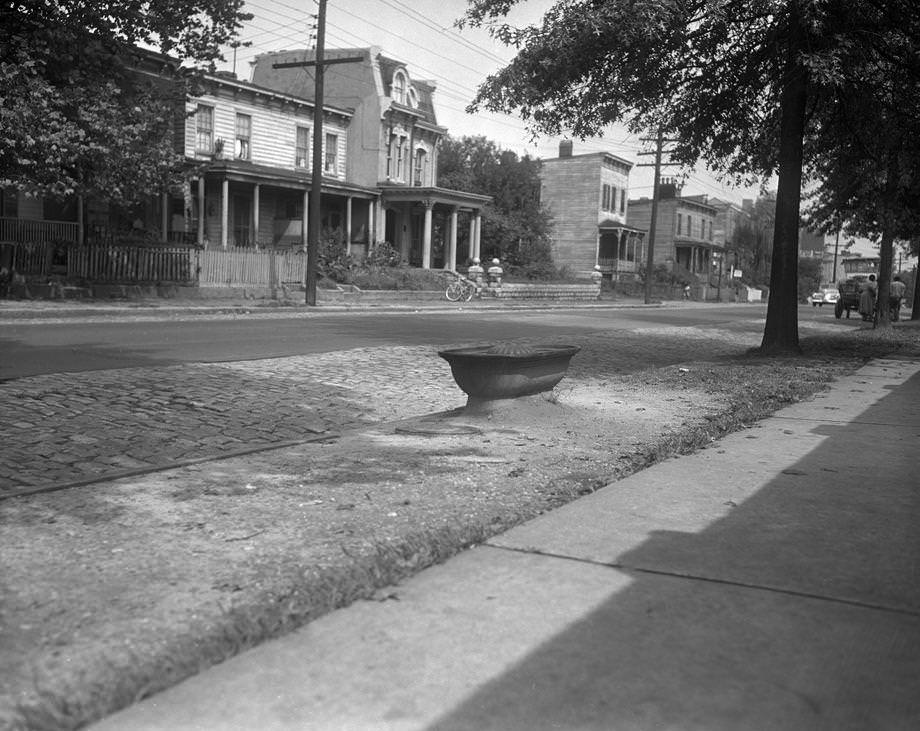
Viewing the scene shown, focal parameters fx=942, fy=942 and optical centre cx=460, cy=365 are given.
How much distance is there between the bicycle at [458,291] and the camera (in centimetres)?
3653

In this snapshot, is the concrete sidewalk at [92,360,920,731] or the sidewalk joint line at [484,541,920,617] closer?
the concrete sidewalk at [92,360,920,731]

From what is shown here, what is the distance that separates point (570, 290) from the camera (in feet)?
159

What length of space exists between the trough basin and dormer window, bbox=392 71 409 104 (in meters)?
37.4

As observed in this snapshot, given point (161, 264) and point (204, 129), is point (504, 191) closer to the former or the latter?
point (204, 129)

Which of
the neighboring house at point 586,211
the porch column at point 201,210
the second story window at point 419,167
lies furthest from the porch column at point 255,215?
the neighboring house at point 586,211

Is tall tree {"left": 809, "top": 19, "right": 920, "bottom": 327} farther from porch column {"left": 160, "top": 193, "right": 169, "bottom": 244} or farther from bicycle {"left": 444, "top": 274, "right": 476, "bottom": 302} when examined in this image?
porch column {"left": 160, "top": 193, "right": 169, "bottom": 244}

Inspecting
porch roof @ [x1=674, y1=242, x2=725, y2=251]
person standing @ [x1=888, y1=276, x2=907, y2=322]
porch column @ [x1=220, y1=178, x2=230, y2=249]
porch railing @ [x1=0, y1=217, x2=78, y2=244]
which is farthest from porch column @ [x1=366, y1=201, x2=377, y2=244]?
porch roof @ [x1=674, y1=242, x2=725, y2=251]

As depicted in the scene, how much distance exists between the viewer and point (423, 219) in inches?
1829

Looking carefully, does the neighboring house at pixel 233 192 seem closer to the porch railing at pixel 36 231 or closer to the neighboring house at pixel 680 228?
the porch railing at pixel 36 231

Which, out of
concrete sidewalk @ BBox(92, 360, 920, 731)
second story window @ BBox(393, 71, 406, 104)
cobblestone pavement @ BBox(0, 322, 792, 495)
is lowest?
cobblestone pavement @ BBox(0, 322, 792, 495)

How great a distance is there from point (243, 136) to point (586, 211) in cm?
3230

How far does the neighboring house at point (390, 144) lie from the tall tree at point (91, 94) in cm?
1795

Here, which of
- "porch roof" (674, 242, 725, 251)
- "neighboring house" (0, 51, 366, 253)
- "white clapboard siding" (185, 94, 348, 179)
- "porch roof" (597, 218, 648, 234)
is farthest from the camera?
"porch roof" (674, 242, 725, 251)

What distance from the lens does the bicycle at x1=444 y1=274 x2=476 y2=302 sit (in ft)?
120
